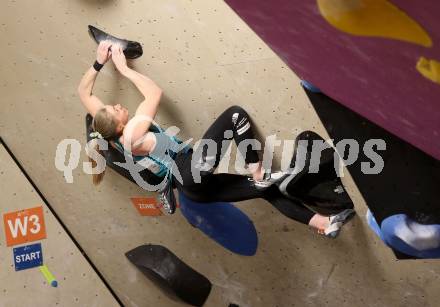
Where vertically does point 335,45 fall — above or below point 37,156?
above

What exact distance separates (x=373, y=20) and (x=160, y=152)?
151 centimetres

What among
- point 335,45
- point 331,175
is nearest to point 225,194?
point 331,175

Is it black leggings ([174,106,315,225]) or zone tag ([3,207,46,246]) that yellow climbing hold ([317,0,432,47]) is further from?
zone tag ([3,207,46,246])

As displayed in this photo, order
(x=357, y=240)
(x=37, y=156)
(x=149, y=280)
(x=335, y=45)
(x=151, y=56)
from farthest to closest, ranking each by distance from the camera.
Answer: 1. (x=149, y=280)
2. (x=37, y=156)
3. (x=357, y=240)
4. (x=151, y=56)
5. (x=335, y=45)

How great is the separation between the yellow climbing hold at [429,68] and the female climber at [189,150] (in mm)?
1342

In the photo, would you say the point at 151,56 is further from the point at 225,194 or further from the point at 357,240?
the point at 357,240

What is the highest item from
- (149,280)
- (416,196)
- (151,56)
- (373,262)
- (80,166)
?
(151,56)

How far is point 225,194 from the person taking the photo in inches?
102

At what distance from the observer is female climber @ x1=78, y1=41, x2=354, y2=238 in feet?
7.86

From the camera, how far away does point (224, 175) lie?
261 cm

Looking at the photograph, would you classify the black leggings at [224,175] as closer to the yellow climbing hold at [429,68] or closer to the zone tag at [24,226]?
the zone tag at [24,226]

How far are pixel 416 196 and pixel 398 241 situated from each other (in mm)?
177

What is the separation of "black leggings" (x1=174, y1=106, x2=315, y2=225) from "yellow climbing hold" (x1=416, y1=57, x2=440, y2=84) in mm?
1343

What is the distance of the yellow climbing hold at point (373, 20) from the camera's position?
1.07 m
